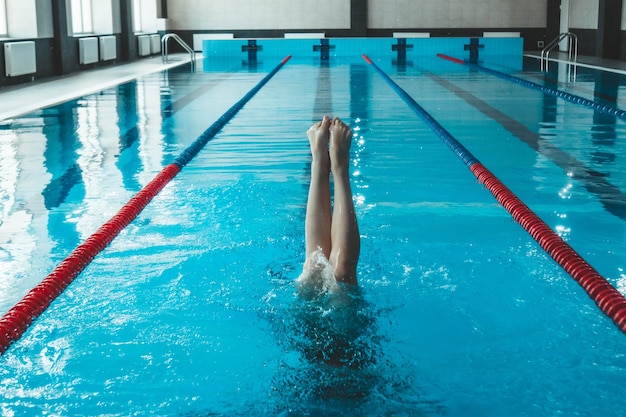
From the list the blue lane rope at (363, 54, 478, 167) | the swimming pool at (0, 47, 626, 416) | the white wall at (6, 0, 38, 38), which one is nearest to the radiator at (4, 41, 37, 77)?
the white wall at (6, 0, 38, 38)

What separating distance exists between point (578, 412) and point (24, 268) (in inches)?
94.0

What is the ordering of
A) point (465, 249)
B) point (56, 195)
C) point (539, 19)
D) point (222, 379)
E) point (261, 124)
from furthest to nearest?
point (539, 19) → point (261, 124) → point (56, 195) → point (465, 249) → point (222, 379)

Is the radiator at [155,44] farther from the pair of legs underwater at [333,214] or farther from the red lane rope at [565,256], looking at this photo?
the pair of legs underwater at [333,214]

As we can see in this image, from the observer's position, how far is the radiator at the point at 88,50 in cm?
1584

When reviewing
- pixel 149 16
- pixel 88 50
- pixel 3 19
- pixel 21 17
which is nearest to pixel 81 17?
pixel 88 50

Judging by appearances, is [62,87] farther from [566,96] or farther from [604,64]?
[604,64]

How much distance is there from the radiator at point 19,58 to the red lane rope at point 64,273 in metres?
8.13

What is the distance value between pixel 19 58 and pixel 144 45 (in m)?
9.26

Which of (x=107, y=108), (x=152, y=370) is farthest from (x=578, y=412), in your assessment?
(x=107, y=108)

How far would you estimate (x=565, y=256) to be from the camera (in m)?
3.38

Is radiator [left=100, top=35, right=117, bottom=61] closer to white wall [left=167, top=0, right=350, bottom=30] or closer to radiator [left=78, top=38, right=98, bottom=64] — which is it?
radiator [left=78, top=38, right=98, bottom=64]

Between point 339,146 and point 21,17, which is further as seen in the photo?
point 21,17

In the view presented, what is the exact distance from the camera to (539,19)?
23.7 metres

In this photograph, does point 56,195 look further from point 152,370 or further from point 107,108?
point 107,108
